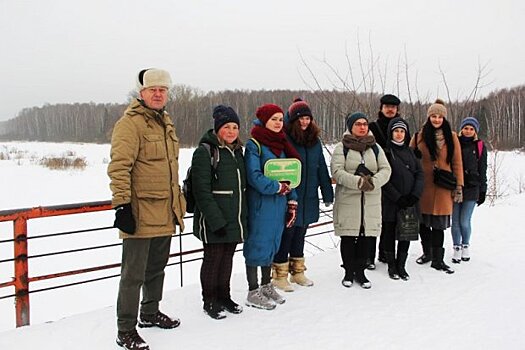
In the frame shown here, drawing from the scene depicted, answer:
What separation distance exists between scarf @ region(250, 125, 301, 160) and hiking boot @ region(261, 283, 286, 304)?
1159mm

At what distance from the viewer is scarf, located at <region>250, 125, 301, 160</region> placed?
136 inches

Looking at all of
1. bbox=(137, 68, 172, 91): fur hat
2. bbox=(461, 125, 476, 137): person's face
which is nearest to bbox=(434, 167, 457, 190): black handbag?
bbox=(461, 125, 476, 137): person's face

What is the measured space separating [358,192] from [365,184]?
0.63 feet

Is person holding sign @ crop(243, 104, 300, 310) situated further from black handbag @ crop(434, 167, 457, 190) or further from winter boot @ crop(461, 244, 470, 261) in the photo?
winter boot @ crop(461, 244, 470, 261)

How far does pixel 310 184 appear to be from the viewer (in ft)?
12.6

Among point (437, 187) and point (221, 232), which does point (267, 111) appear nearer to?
point (221, 232)

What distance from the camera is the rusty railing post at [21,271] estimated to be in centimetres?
313

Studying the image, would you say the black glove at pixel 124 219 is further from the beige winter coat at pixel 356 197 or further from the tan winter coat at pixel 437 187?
the tan winter coat at pixel 437 187

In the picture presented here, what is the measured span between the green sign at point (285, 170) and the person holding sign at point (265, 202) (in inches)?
0.7

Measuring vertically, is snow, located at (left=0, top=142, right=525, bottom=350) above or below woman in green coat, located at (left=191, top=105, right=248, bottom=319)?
below

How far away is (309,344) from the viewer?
9.36ft

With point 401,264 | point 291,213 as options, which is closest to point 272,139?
point 291,213

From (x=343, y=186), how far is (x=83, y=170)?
18.7 metres

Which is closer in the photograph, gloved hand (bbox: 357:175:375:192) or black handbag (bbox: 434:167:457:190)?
gloved hand (bbox: 357:175:375:192)
